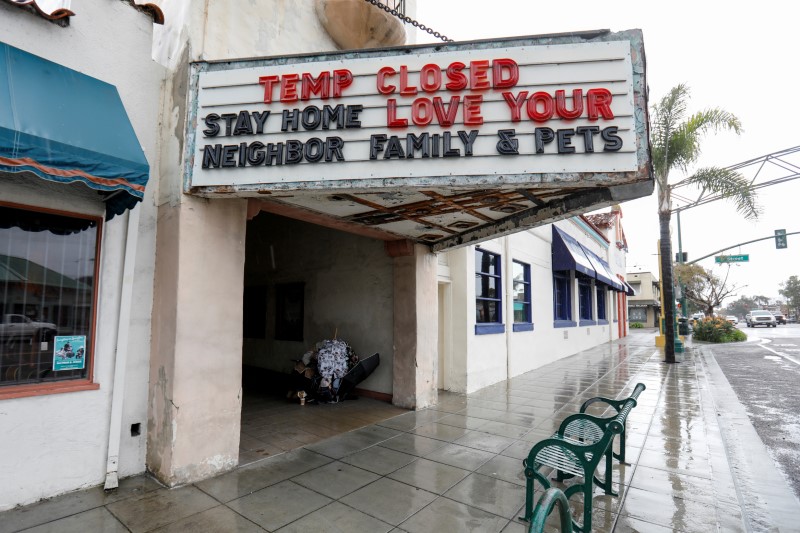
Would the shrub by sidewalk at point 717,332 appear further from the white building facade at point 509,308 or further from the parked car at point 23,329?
the parked car at point 23,329

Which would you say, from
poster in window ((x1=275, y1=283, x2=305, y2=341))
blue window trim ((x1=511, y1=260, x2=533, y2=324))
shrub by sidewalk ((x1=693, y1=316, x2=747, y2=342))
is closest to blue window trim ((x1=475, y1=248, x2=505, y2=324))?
blue window trim ((x1=511, y1=260, x2=533, y2=324))

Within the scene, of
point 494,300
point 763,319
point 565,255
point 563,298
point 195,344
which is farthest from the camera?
point 763,319

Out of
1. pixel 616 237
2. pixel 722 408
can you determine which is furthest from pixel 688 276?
pixel 722 408

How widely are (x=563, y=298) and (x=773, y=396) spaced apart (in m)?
7.90

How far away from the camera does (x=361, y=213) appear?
5879 millimetres

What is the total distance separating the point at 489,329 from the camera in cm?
1013

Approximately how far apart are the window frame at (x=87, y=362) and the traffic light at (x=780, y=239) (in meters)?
26.3

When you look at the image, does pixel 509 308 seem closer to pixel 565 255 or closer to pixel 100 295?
pixel 565 255

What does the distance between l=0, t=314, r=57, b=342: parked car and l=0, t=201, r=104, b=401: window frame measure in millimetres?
330

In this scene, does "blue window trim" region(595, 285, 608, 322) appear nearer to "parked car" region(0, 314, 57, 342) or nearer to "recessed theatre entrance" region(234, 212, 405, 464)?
"recessed theatre entrance" region(234, 212, 405, 464)

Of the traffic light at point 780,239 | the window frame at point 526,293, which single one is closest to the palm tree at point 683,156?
the window frame at point 526,293

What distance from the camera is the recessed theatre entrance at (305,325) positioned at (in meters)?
6.71

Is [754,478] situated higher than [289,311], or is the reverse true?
[289,311]

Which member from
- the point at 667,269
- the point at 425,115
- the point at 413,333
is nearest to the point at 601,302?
the point at 667,269
